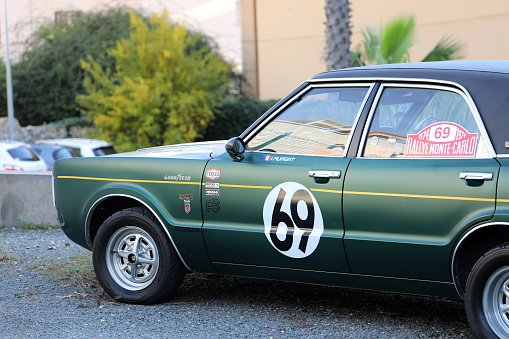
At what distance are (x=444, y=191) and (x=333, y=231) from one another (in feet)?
2.55

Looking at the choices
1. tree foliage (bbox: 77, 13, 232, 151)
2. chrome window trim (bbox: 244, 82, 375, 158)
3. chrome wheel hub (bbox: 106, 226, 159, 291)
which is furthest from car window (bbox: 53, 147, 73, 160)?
chrome window trim (bbox: 244, 82, 375, 158)

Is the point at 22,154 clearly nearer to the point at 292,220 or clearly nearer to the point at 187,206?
the point at 187,206

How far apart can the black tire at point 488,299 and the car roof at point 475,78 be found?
68cm

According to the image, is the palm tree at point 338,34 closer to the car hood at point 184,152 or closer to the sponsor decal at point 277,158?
the car hood at point 184,152

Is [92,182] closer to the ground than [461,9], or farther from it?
closer to the ground

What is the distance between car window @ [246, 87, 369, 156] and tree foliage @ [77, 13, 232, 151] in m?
15.9

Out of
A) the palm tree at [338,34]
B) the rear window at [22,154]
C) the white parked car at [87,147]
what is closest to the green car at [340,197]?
the palm tree at [338,34]

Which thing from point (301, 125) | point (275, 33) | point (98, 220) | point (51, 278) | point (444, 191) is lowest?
point (51, 278)

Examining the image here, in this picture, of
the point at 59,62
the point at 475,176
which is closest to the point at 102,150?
the point at 475,176

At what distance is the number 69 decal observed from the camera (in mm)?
4844

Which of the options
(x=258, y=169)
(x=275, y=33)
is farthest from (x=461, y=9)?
(x=258, y=169)

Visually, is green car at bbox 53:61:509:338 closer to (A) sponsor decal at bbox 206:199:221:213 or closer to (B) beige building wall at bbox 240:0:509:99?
(A) sponsor decal at bbox 206:199:221:213

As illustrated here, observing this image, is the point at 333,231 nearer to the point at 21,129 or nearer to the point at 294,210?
the point at 294,210

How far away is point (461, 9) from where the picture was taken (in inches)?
839
